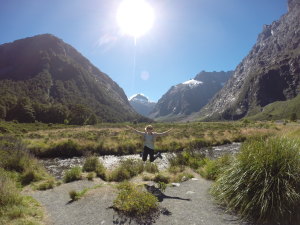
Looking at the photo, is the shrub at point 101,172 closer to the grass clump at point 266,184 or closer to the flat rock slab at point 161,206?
the flat rock slab at point 161,206

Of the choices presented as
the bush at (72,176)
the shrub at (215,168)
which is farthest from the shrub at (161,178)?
the bush at (72,176)

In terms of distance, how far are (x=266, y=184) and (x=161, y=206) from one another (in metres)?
3.25

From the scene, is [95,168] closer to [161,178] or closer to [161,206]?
[161,178]

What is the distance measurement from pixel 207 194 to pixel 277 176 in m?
2.93

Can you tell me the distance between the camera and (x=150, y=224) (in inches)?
272

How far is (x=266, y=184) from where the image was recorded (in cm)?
660

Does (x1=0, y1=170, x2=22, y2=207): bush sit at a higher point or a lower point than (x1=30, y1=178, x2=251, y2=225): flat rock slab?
higher

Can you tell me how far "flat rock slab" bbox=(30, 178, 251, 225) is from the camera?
7.07 m

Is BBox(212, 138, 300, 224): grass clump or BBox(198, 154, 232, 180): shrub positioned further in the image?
BBox(198, 154, 232, 180): shrub

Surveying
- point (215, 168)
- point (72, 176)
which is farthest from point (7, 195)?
point (215, 168)

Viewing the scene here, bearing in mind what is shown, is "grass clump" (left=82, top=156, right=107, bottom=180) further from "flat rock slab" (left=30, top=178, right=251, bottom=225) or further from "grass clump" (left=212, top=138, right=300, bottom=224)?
"grass clump" (left=212, top=138, right=300, bottom=224)

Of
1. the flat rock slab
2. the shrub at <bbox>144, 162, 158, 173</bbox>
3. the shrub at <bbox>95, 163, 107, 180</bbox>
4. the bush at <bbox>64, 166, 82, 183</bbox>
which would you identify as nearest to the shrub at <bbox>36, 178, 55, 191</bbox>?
the flat rock slab

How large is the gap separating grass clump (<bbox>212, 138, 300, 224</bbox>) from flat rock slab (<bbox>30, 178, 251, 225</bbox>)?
0.52 m

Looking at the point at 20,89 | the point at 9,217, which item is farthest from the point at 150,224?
the point at 20,89
